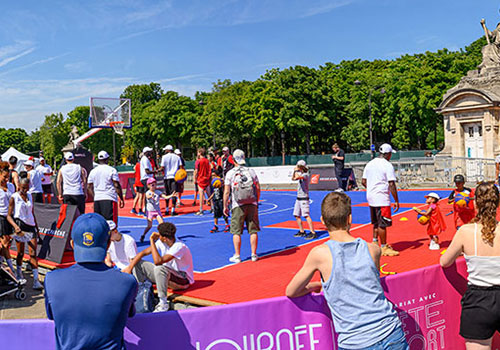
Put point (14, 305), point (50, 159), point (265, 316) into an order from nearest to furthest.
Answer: point (265, 316) → point (14, 305) → point (50, 159)

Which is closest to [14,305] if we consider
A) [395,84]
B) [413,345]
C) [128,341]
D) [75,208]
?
[75,208]

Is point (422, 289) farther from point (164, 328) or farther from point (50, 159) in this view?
point (50, 159)

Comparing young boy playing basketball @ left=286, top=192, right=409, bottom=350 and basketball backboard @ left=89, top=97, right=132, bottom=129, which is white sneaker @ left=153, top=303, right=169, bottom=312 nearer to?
young boy playing basketball @ left=286, top=192, right=409, bottom=350

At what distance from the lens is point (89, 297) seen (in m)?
2.90

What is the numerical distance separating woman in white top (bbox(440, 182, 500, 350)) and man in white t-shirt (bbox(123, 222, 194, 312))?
13.5 feet

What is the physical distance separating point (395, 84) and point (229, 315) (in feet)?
178

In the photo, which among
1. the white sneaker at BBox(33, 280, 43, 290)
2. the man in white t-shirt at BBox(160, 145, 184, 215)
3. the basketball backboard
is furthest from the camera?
the basketball backboard

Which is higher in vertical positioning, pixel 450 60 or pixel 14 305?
pixel 450 60

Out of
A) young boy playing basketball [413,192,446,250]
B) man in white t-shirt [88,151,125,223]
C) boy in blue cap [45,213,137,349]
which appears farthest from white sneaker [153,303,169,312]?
young boy playing basketball [413,192,446,250]

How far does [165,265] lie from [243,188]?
2524 millimetres

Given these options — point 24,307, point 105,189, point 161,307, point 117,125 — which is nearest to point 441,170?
point 117,125

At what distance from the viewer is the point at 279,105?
52406mm

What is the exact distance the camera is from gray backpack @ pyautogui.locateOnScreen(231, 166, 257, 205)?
29.3 ft

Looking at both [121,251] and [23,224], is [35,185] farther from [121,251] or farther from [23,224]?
[121,251]
